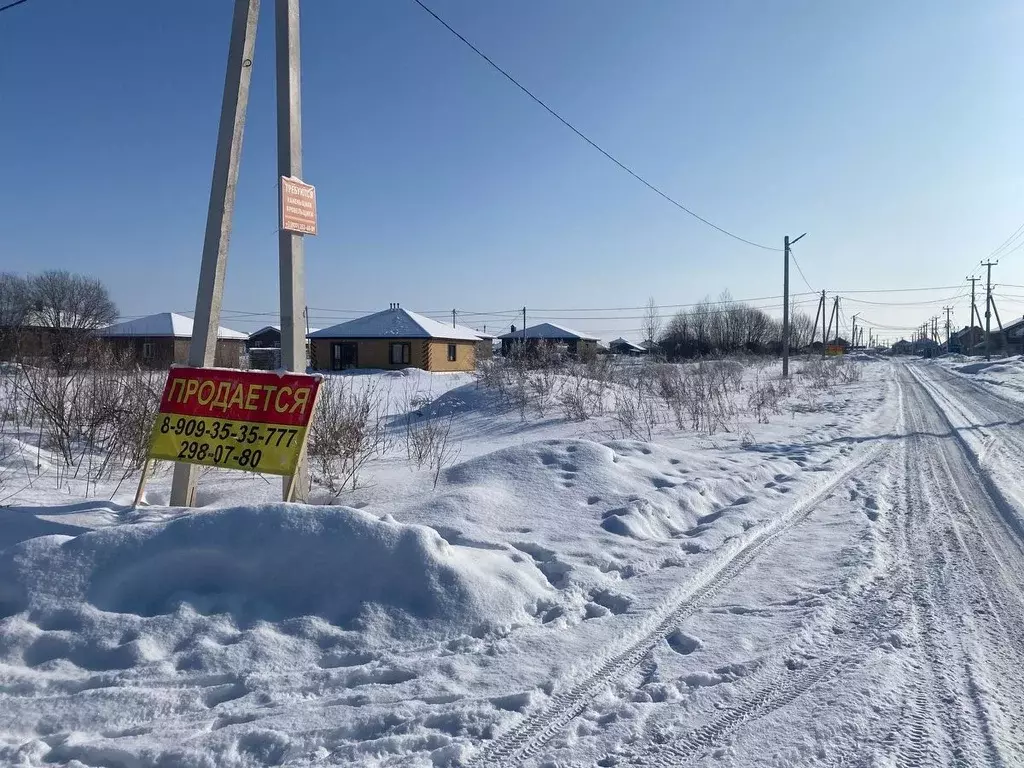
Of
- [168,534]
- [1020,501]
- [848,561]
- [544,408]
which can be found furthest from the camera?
[544,408]

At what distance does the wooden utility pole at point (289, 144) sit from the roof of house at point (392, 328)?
3838cm

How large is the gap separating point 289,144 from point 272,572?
3.69 metres

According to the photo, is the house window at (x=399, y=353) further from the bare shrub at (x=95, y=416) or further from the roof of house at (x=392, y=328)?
the bare shrub at (x=95, y=416)

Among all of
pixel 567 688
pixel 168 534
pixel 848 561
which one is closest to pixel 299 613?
pixel 168 534

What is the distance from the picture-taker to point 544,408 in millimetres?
17406

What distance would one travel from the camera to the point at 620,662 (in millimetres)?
3648

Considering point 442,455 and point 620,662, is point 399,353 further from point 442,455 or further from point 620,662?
point 620,662

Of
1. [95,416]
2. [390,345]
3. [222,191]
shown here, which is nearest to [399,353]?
[390,345]

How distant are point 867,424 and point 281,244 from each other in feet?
46.3

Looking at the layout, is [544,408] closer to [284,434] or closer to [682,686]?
[284,434]

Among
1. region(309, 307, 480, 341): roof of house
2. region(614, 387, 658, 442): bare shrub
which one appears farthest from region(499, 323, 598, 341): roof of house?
region(614, 387, 658, 442): bare shrub

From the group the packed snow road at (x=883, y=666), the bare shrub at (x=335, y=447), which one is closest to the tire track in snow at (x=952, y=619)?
the packed snow road at (x=883, y=666)

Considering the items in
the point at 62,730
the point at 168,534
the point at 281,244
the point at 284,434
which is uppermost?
the point at 281,244

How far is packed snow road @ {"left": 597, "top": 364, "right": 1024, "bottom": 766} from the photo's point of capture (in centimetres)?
287
